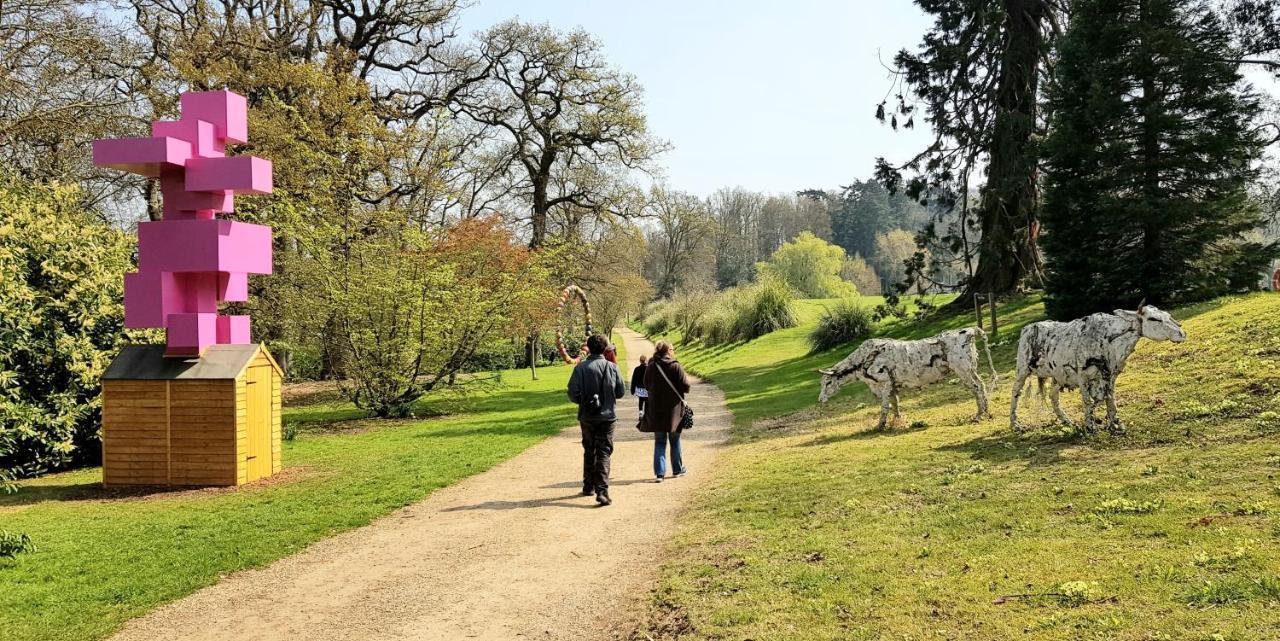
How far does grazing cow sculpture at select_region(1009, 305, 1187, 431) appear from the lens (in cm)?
879

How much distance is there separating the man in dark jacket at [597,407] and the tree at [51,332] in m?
9.07

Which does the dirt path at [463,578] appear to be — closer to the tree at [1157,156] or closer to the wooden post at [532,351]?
the tree at [1157,156]

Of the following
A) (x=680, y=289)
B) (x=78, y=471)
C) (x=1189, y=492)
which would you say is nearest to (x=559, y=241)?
(x=78, y=471)

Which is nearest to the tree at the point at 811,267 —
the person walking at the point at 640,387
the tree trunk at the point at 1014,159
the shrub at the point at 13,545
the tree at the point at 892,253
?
the tree at the point at 892,253

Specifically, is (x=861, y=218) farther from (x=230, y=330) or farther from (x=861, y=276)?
(x=230, y=330)

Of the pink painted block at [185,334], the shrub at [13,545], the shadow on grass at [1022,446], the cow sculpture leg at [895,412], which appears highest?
the pink painted block at [185,334]

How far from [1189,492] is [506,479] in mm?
8228

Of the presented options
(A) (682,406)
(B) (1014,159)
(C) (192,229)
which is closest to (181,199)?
(C) (192,229)

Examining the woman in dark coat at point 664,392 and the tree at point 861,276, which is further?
the tree at point 861,276

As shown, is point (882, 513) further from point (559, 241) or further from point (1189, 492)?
point (559, 241)

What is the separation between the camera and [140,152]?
11.0 meters

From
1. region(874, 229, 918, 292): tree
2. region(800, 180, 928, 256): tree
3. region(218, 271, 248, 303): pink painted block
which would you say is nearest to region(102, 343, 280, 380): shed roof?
region(218, 271, 248, 303): pink painted block

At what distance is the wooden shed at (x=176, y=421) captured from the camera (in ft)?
36.2

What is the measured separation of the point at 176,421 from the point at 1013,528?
11.0 m
